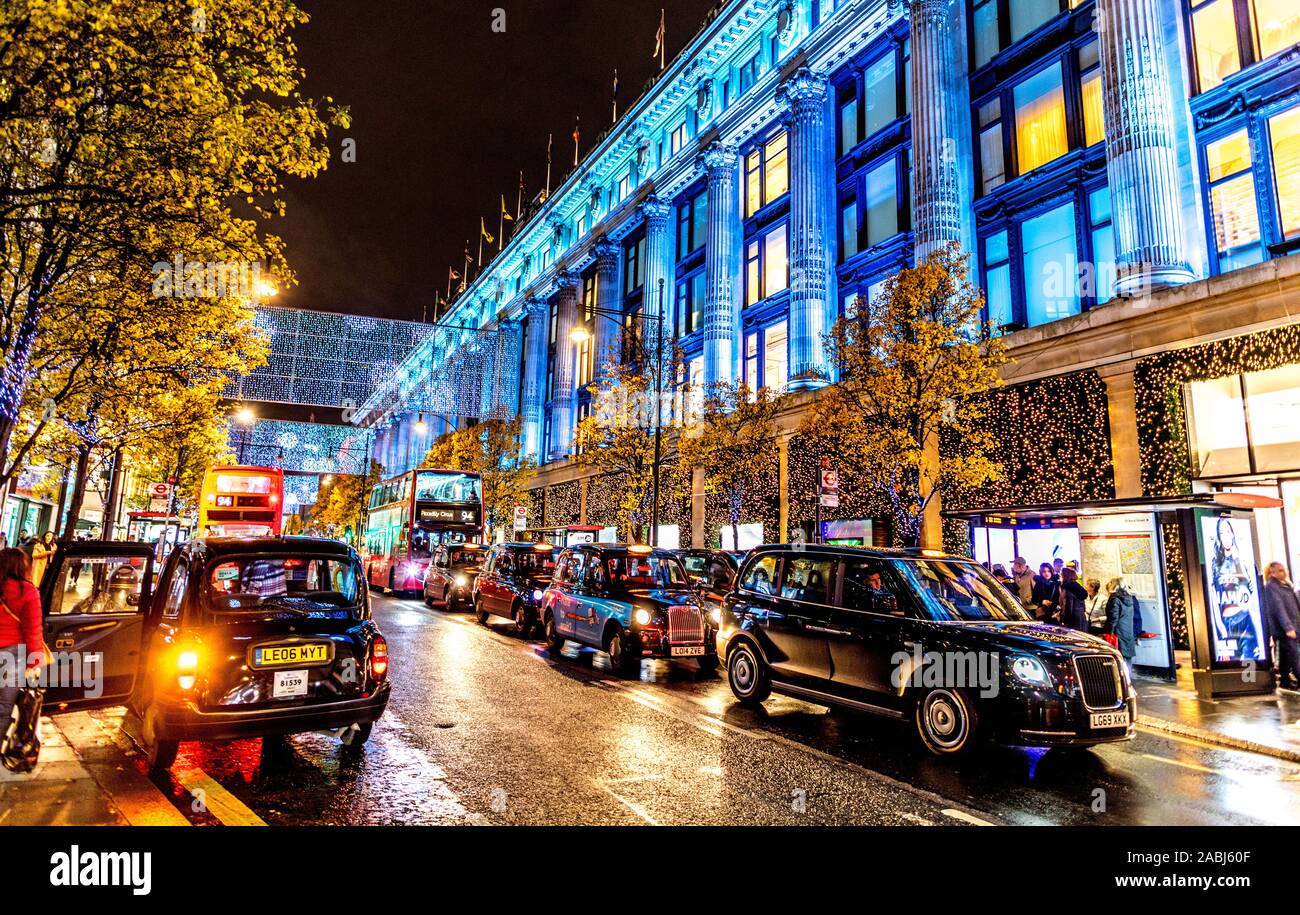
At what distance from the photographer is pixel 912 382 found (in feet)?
51.4

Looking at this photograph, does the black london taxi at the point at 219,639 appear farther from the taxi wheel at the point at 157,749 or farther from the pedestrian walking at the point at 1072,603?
the pedestrian walking at the point at 1072,603

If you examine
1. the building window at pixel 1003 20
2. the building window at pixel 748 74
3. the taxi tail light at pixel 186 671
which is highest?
the building window at pixel 748 74

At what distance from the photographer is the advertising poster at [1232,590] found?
405 inches

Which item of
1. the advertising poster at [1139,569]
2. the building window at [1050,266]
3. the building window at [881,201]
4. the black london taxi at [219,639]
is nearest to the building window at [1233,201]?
the building window at [1050,266]

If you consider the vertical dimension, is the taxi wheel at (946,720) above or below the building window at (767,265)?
below

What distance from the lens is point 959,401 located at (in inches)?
736

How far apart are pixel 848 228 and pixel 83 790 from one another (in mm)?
25990

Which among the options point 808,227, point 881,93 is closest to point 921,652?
point 808,227

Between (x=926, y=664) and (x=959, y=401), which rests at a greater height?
(x=959, y=401)

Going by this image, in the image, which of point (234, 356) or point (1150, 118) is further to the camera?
point (234, 356)

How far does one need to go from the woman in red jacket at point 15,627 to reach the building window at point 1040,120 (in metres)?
22.1

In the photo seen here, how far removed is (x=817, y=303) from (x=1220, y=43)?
1226 cm
